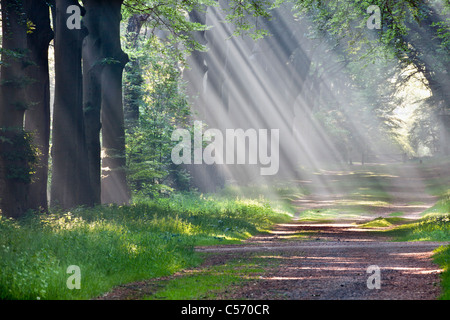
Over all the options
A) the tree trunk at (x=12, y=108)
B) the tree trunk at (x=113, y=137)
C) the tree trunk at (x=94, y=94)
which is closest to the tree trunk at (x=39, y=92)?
the tree trunk at (x=12, y=108)

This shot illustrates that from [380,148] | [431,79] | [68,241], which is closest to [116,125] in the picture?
[68,241]

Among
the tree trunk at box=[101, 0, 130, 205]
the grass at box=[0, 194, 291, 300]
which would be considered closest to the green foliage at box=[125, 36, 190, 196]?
the tree trunk at box=[101, 0, 130, 205]

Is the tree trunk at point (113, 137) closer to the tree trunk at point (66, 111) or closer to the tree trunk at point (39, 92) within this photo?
the tree trunk at point (66, 111)

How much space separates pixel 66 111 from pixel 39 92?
Result: 3.69ft

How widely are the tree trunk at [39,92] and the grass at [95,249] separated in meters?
1.34

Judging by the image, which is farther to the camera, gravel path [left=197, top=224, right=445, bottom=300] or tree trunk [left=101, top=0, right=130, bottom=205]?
tree trunk [left=101, top=0, right=130, bottom=205]

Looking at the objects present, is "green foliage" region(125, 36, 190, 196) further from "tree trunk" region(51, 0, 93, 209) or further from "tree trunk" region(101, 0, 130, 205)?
"tree trunk" region(51, 0, 93, 209)

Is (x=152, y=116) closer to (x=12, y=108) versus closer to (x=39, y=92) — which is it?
(x=39, y=92)

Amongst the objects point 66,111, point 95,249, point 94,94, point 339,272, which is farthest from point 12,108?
point 339,272

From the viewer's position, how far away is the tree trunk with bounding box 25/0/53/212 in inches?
625

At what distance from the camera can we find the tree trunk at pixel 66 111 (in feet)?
56.4

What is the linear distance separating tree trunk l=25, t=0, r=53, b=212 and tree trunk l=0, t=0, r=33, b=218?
2.17ft

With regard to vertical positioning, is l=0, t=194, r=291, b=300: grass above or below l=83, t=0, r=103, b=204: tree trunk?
below

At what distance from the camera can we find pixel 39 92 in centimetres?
1641
